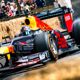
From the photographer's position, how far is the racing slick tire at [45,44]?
→ 791cm

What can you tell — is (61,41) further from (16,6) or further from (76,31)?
(16,6)

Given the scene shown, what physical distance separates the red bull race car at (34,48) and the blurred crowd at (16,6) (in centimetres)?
831

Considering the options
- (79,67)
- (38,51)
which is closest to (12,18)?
Result: (38,51)

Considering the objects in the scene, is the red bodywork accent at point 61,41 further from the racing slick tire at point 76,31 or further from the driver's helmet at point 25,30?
the driver's helmet at point 25,30

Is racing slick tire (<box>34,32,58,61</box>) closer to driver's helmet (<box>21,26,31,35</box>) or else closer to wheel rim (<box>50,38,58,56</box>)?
wheel rim (<box>50,38,58,56</box>)

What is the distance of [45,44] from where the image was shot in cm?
791

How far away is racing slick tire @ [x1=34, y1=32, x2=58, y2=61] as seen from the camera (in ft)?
26.0

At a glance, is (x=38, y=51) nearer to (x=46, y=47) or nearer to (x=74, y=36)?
(x=46, y=47)

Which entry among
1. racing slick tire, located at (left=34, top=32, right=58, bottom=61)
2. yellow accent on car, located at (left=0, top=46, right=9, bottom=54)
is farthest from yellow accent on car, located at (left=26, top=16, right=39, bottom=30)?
yellow accent on car, located at (left=0, top=46, right=9, bottom=54)

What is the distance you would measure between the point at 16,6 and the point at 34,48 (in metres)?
9.57

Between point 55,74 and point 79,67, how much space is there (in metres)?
0.05

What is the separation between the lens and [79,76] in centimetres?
69

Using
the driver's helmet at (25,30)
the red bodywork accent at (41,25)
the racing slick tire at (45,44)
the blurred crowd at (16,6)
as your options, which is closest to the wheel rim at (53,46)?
the racing slick tire at (45,44)

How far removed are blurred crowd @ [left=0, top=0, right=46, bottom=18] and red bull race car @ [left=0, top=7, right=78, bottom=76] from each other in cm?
831
